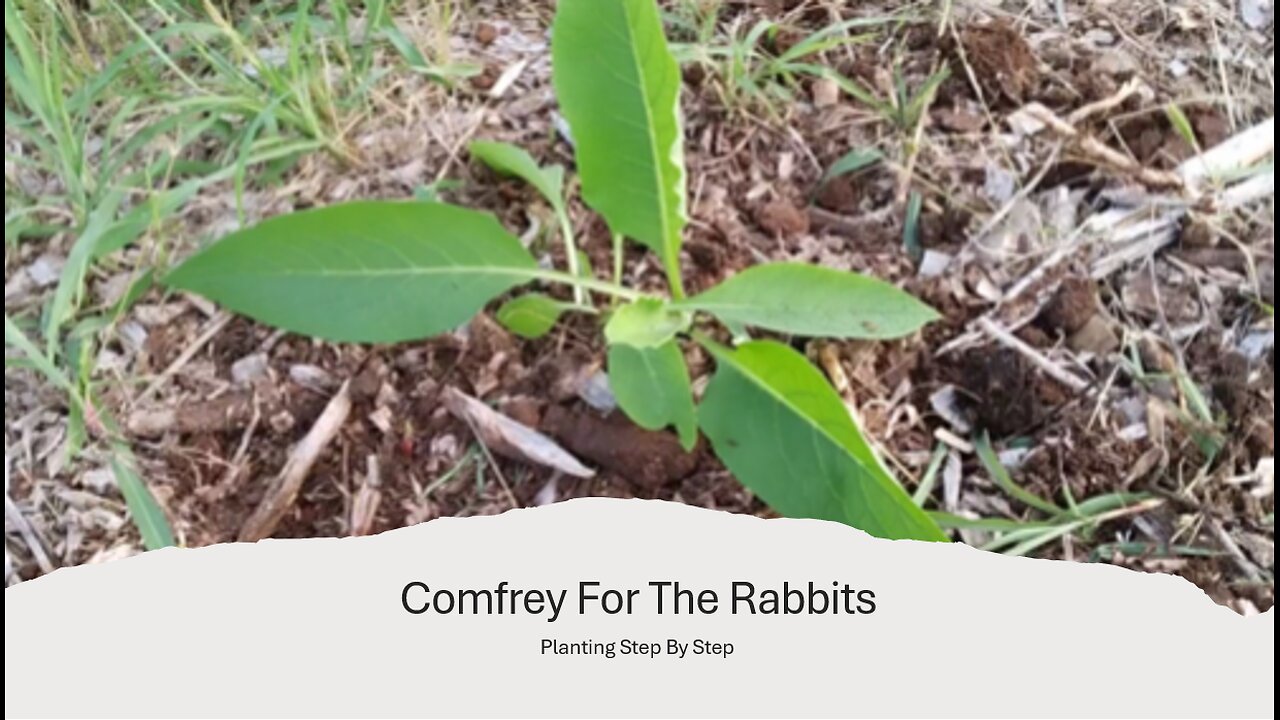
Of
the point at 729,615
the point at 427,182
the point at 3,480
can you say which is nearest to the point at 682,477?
the point at 729,615

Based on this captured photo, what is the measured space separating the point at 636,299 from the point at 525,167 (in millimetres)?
91

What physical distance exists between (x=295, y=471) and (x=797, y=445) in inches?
8.6

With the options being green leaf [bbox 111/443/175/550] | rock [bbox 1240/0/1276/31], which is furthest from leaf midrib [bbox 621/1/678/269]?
rock [bbox 1240/0/1276/31]

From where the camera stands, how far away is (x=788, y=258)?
0.59 metres

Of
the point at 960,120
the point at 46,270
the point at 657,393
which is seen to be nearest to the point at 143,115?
the point at 46,270

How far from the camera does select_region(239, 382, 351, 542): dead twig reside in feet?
1.74

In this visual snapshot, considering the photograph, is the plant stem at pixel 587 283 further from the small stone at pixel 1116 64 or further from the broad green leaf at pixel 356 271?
the small stone at pixel 1116 64

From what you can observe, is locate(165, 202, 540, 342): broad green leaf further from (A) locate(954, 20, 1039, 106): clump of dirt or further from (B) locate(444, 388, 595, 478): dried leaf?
(A) locate(954, 20, 1039, 106): clump of dirt

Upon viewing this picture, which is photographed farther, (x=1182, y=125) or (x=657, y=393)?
(x=1182, y=125)

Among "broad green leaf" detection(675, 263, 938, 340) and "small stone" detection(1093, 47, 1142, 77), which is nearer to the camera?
"broad green leaf" detection(675, 263, 938, 340)

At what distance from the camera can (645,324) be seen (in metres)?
0.52

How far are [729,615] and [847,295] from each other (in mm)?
143

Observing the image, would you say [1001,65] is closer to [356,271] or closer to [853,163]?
[853,163]

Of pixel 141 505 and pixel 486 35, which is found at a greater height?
pixel 486 35
